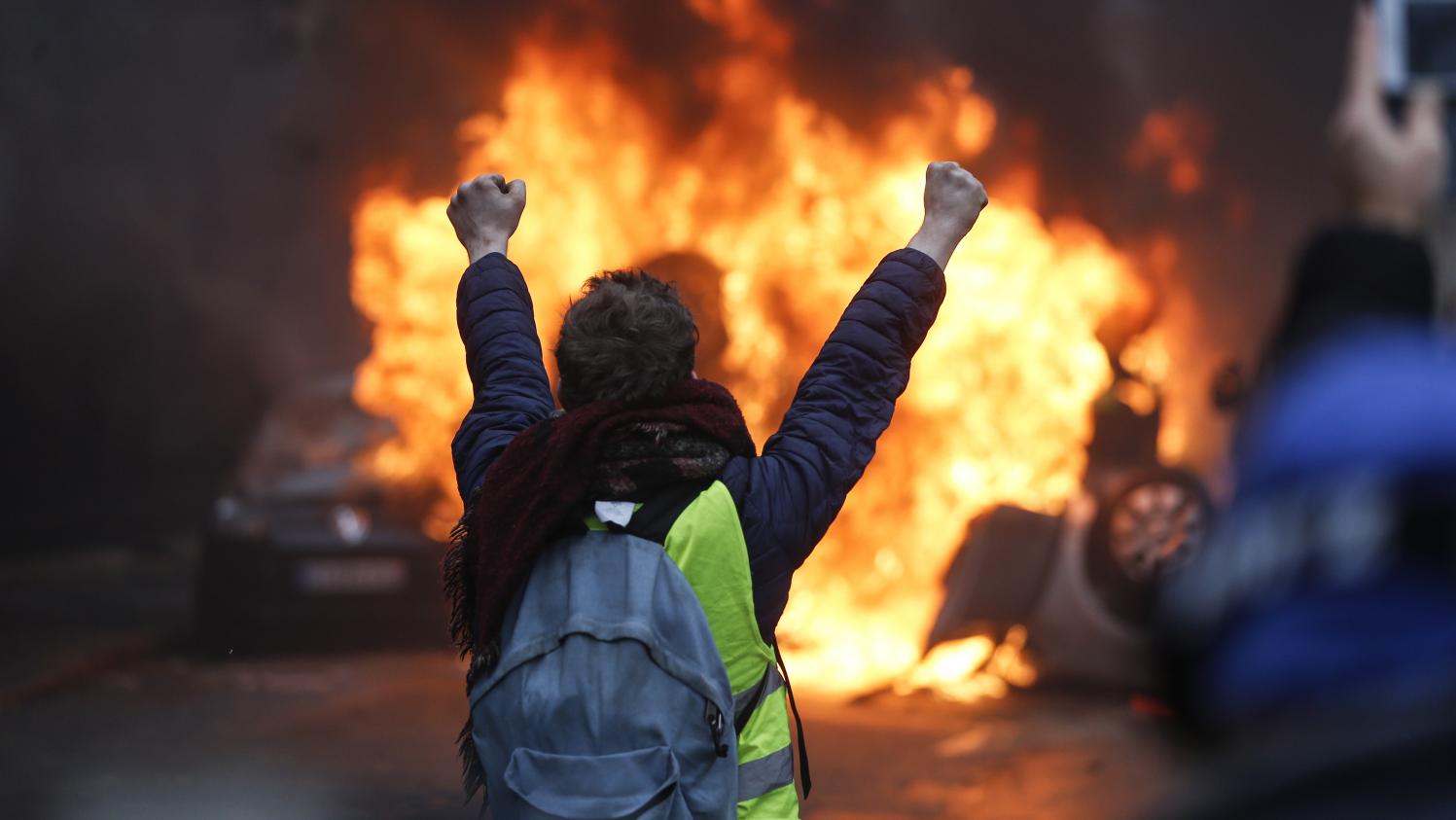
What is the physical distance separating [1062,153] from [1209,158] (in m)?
1.80

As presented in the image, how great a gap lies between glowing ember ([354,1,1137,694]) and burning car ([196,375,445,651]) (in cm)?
21

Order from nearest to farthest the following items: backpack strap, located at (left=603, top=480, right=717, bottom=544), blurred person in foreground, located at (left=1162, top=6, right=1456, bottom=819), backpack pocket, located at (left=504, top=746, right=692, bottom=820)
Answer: blurred person in foreground, located at (left=1162, top=6, right=1456, bottom=819) < backpack pocket, located at (left=504, top=746, right=692, bottom=820) < backpack strap, located at (left=603, top=480, right=717, bottom=544)

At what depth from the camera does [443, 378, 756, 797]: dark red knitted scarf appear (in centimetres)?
277

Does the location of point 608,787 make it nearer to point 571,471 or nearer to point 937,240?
point 571,471

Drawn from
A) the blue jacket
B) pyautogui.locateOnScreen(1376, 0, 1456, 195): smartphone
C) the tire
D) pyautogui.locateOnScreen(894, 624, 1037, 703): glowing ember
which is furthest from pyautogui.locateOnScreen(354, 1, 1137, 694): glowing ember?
the blue jacket

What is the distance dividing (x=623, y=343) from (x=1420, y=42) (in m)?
7.78

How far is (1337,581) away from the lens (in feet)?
6.56

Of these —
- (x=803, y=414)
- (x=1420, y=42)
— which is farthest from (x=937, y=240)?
(x=1420, y=42)

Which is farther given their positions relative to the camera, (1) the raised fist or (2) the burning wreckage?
(2) the burning wreckage

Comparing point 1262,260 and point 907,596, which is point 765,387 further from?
point 1262,260

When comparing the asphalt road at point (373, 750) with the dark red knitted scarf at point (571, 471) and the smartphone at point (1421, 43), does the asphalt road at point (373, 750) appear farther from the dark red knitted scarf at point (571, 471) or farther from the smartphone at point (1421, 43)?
the dark red knitted scarf at point (571, 471)

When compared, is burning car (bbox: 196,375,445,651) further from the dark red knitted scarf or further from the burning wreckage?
the dark red knitted scarf

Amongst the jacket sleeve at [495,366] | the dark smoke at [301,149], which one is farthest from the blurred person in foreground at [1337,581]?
the dark smoke at [301,149]

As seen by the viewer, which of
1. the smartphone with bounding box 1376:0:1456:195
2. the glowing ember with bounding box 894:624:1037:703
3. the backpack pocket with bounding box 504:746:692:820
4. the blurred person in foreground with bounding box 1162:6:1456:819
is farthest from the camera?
the glowing ember with bounding box 894:624:1037:703
